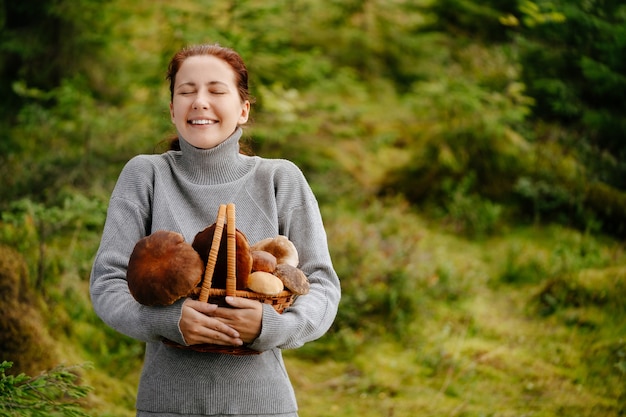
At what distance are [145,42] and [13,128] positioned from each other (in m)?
3.17

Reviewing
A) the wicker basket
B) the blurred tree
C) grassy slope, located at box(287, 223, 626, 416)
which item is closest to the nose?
the wicker basket

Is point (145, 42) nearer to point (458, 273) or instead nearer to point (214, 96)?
point (458, 273)

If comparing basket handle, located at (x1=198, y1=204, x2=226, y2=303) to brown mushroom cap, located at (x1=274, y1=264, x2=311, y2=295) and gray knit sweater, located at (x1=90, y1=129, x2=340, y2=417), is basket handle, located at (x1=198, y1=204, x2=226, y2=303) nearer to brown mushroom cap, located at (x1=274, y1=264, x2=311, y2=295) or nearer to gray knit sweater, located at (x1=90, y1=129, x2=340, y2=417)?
gray knit sweater, located at (x1=90, y1=129, x2=340, y2=417)

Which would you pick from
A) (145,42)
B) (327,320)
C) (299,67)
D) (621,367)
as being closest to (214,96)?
(327,320)

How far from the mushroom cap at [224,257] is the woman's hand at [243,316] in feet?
0.17

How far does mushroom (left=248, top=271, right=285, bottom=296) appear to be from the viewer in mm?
1584

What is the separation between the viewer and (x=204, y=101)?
186 centimetres

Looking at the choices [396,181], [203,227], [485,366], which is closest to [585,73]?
[396,181]

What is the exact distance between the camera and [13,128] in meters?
6.82

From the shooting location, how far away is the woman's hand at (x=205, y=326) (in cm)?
154

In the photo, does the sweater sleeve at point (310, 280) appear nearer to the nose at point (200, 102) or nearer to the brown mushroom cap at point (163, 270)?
the brown mushroom cap at point (163, 270)

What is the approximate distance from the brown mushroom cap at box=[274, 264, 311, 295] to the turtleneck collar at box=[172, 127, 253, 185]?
1.40ft

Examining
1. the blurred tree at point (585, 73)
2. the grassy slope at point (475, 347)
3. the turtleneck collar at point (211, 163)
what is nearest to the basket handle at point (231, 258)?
the turtleneck collar at point (211, 163)

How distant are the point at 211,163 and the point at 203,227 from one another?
202mm
